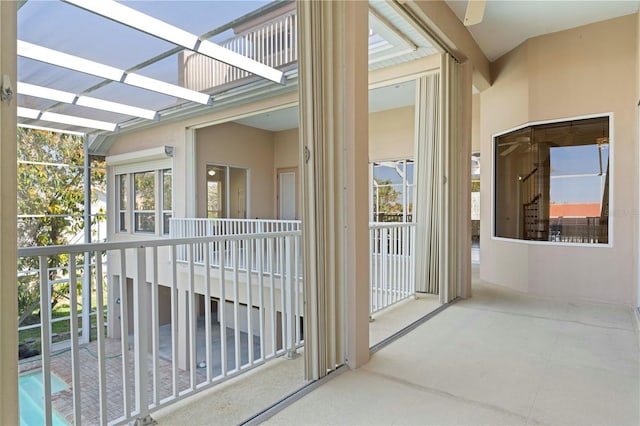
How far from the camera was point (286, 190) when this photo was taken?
8969mm

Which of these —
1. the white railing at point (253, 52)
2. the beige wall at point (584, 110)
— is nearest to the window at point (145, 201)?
the white railing at point (253, 52)

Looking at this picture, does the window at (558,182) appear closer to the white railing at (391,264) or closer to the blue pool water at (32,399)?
the white railing at (391,264)

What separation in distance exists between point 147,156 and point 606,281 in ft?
26.8

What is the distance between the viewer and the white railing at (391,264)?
3791mm

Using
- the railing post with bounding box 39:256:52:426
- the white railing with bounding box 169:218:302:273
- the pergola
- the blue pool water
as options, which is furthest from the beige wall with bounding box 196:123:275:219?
the railing post with bounding box 39:256:52:426

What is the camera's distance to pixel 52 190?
17.8 feet

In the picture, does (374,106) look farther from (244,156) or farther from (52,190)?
(52,190)

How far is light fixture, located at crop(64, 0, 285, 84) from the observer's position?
3311 millimetres

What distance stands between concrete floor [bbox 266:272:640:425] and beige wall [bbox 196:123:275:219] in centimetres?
591

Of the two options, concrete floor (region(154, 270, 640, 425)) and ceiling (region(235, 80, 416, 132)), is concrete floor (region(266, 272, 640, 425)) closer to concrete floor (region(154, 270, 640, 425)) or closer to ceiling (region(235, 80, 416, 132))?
concrete floor (region(154, 270, 640, 425))

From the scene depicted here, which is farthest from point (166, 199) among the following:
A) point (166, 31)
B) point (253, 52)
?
point (166, 31)

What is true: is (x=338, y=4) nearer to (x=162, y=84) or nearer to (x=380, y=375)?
(x=380, y=375)

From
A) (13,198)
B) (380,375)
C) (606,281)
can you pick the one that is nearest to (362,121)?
(380,375)

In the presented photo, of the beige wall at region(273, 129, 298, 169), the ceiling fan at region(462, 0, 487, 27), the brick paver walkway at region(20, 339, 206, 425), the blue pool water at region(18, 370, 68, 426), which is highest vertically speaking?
the beige wall at region(273, 129, 298, 169)
